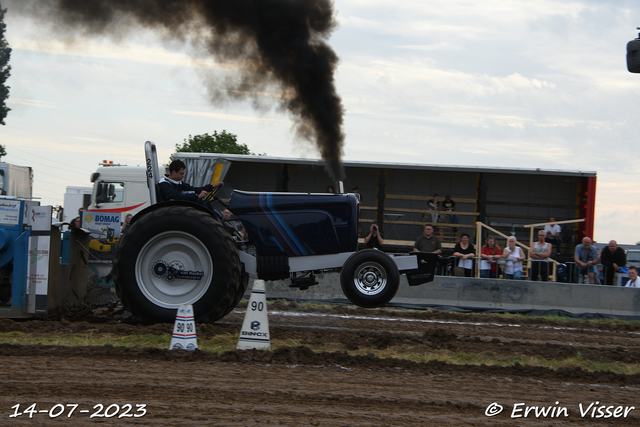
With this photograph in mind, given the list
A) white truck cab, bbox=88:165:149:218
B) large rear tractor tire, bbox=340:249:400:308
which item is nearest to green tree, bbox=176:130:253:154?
white truck cab, bbox=88:165:149:218

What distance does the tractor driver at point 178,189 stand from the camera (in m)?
6.77

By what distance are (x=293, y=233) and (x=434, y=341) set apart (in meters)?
1.93


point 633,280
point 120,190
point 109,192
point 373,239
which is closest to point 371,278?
point 373,239

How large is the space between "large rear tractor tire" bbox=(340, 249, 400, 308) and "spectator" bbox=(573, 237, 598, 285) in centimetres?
736

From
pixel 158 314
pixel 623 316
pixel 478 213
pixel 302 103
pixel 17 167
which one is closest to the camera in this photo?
pixel 158 314

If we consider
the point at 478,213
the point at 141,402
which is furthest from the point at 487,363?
the point at 478,213

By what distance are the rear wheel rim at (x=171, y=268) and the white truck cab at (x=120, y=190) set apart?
11.0 m

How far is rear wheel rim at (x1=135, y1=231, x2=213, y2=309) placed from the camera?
21.3ft

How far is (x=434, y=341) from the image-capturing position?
676 centimetres

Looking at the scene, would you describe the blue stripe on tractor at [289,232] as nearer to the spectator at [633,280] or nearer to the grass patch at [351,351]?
the grass patch at [351,351]

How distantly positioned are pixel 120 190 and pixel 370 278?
1238cm

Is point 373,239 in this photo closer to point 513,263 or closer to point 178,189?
point 513,263

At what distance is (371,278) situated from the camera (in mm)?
6688

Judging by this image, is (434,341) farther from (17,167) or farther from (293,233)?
(17,167)
